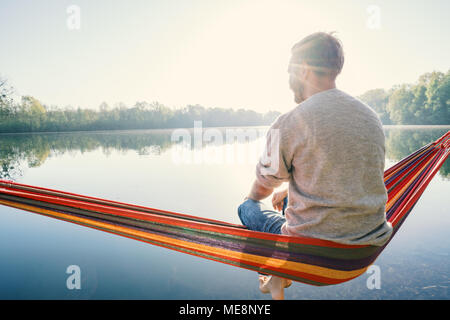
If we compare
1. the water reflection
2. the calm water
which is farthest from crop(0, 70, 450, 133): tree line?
the calm water

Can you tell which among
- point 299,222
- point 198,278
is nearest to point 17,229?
point 198,278

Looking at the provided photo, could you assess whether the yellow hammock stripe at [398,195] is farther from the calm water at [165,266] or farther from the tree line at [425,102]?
the tree line at [425,102]

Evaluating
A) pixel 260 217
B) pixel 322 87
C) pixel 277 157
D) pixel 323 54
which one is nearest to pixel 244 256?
pixel 260 217

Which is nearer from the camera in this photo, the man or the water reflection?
the man

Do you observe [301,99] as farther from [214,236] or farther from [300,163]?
[214,236]

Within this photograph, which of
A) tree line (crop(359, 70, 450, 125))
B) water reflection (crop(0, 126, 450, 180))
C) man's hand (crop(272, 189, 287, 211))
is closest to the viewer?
man's hand (crop(272, 189, 287, 211))

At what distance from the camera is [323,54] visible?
0.94 meters

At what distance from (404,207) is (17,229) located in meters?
4.37

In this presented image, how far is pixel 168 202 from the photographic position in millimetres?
4660

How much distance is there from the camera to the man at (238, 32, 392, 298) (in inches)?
32.8

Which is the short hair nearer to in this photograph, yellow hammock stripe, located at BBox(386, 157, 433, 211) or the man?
the man

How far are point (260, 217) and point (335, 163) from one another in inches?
20.2

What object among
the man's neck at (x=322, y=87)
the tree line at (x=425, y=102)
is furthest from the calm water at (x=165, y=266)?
the tree line at (x=425, y=102)

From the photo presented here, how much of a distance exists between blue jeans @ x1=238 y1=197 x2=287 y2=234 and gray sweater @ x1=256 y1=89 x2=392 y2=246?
0.23m
